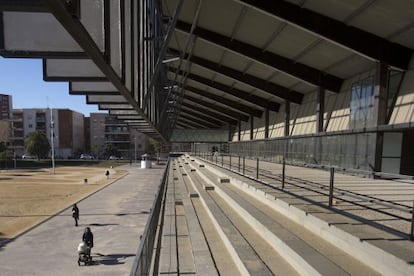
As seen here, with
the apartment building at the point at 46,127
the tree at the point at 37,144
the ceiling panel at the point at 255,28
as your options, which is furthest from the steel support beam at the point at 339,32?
the apartment building at the point at 46,127

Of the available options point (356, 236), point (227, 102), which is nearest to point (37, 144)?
point (227, 102)

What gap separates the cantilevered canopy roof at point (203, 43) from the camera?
11.7 ft

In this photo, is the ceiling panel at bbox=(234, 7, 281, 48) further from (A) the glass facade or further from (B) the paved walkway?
(B) the paved walkway

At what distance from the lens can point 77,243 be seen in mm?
16344

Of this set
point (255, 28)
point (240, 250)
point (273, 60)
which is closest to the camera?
point (240, 250)

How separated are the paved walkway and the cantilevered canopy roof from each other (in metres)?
6.55

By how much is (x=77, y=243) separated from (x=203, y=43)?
Answer: 15650 mm

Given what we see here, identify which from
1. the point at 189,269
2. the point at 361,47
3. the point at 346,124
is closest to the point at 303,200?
the point at 189,269

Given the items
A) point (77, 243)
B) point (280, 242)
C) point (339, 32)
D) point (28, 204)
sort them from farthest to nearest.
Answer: point (28, 204), point (77, 243), point (339, 32), point (280, 242)

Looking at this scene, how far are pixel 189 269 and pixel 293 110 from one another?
85.1 ft

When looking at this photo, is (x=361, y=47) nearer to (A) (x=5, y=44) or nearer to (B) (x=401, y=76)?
(B) (x=401, y=76)

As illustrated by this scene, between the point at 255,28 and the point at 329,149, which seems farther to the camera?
the point at 329,149

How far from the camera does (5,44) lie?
3436 mm

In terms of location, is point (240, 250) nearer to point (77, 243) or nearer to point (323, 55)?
point (77, 243)
